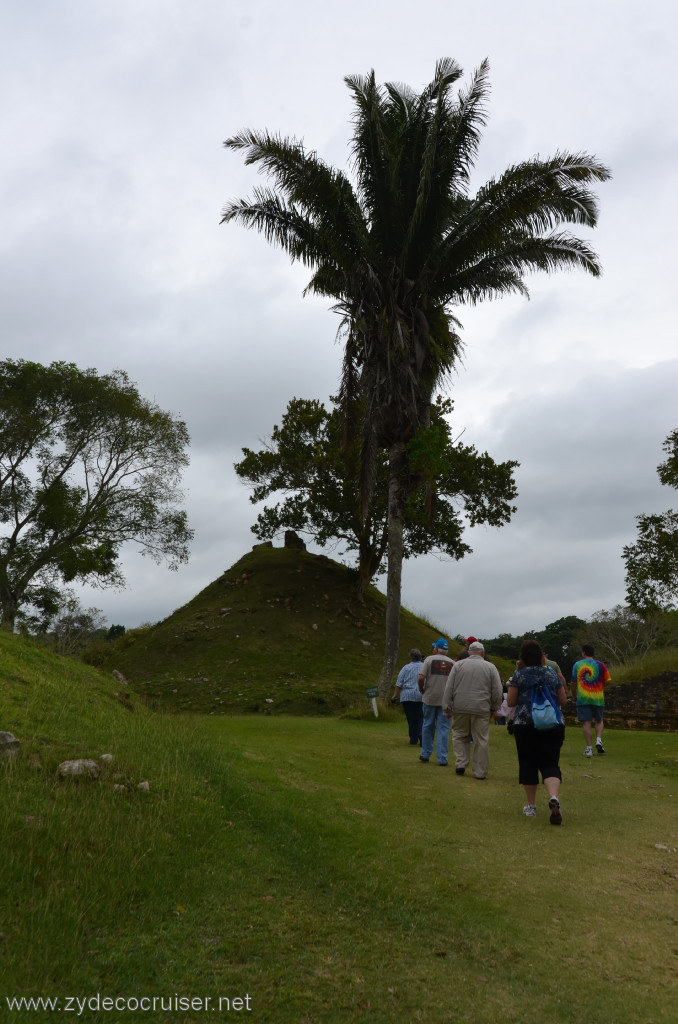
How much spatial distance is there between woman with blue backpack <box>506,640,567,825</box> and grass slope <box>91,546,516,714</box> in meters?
15.7

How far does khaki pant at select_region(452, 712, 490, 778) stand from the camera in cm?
948

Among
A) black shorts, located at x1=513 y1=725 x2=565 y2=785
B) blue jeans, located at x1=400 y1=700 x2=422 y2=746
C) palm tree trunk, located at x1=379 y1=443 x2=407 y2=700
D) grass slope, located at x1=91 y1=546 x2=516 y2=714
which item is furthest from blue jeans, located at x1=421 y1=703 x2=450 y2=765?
grass slope, located at x1=91 y1=546 x2=516 y2=714

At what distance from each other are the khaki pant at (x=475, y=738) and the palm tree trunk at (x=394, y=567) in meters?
9.41

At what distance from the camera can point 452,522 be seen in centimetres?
3338

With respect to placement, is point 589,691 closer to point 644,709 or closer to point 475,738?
point 475,738

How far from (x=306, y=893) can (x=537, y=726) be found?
11.8 ft

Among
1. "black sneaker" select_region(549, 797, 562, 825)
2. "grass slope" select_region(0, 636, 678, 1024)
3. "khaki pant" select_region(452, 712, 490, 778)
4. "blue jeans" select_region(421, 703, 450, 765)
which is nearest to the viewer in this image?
"grass slope" select_region(0, 636, 678, 1024)

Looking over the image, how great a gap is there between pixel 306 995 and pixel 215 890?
1243 mm

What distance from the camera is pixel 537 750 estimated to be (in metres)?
7.38

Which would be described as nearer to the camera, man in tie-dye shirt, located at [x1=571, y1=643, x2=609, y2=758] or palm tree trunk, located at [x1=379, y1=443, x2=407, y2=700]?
man in tie-dye shirt, located at [x1=571, y1=643, x2=609, y2=758]

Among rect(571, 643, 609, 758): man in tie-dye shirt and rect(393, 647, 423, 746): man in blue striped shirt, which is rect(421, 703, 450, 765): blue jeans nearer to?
rect(393, 647, 423, 746): man in blue striped shirt

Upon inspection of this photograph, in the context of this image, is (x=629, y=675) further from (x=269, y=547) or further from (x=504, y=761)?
(x=269, y=547)

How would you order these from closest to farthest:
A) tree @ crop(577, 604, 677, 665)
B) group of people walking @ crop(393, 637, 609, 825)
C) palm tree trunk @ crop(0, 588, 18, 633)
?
group of people walking @ crop(393, 637, 609, 825)
palm tree trunk @ crop(0, 588, 18, 633)
tree @ crop(577, 604, 677, 665)

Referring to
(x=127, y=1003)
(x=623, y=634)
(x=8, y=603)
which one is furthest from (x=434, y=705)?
(x=623, y=634)
